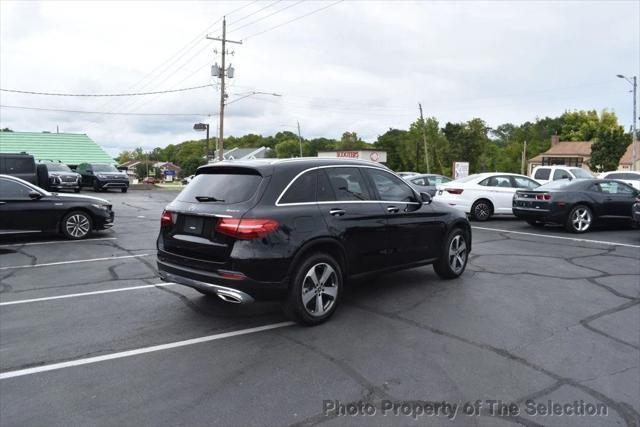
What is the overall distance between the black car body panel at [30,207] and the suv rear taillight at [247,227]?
7.81 meters

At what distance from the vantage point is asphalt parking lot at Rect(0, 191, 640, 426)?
339 cm

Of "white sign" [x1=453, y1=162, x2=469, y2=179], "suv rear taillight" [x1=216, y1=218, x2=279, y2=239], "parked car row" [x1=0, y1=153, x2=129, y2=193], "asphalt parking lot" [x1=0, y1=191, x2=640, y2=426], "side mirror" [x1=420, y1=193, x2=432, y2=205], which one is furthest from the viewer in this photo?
"white sign" [x1=453, y1=162, x2=469, y2=179]

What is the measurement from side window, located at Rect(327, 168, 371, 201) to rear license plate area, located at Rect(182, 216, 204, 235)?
1.47 metres

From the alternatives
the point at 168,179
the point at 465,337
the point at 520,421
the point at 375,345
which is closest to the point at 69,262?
the point at 375,345

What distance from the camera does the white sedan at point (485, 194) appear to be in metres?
15.1

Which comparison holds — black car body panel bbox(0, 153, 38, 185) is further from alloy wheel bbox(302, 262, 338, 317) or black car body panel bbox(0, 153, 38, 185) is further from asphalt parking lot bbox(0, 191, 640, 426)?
alloy wheel bbox(302, 262, 338, 317)

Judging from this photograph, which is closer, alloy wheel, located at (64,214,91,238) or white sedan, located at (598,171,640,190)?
alloy wheel, located at (64,214,91,238)

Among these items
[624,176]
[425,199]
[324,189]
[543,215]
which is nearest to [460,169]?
[624,176]

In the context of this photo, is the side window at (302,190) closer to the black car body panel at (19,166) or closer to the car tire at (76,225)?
the car tire at (76,225)

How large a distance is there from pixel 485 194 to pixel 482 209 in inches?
19.1

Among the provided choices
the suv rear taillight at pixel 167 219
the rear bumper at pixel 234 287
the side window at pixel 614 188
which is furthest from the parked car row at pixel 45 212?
the side window at pixel 614 188

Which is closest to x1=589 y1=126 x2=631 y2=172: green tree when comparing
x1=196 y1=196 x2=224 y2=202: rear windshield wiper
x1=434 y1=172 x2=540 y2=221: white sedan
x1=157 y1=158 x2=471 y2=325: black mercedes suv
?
x1=434 y1=172 x2=540 y2=221: white sedan

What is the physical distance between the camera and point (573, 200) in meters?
12.4

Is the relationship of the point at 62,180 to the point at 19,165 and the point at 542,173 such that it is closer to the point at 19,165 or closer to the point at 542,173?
the point at 19,165
